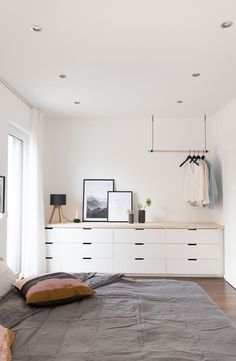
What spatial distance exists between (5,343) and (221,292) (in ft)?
11.2

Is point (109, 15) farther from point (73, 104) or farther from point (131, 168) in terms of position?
point (131, 168)

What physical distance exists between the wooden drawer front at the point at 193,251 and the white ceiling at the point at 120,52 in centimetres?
209

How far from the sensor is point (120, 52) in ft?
9.36

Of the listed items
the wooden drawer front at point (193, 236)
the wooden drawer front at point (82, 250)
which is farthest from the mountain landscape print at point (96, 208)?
the wooden drawer front at point (193, 236)

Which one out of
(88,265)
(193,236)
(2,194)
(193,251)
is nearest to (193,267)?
(193,251)

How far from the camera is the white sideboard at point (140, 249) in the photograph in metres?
4.73

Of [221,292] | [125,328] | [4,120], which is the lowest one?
[221,292]

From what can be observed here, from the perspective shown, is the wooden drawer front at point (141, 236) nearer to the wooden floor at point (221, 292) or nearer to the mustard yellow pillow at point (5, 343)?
the wooden floor at point (221, 292)

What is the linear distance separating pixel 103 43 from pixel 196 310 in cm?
219

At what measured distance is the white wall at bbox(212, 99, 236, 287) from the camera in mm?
4293

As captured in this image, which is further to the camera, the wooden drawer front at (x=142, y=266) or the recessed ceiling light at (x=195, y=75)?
the wooden drawer front at (x=142, y=266)

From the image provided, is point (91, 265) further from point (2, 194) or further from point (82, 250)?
point (2, 194)

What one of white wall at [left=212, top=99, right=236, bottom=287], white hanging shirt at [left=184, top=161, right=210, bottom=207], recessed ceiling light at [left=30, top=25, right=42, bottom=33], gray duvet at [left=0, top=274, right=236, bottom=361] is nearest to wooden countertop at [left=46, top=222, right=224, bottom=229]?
white wall at [left=212, top=99, right=236, bottom=287]

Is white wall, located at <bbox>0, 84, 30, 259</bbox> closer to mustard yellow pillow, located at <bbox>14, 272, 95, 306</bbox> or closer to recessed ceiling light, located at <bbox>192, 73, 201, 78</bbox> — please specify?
mustard yellow pillow, located at <bbox>14, 272, 95, 306</bbox>
